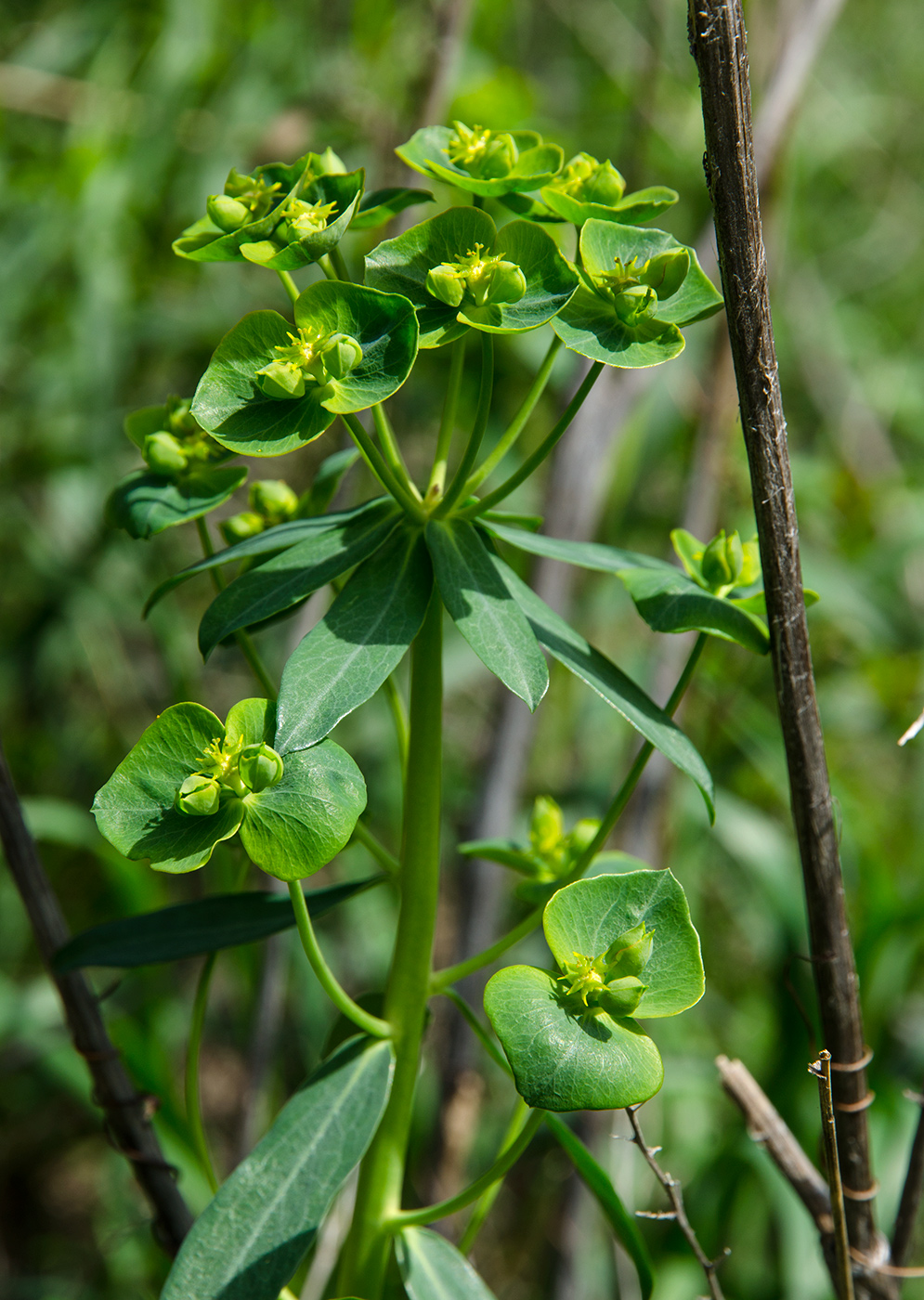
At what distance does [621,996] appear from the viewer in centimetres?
46

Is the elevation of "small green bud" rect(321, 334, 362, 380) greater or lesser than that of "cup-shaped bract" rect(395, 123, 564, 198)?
lesser

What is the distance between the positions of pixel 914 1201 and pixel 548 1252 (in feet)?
3.06

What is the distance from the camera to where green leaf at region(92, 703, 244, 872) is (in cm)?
46

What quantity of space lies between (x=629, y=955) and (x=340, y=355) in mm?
315

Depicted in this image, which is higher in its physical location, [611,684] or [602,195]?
[602,195]

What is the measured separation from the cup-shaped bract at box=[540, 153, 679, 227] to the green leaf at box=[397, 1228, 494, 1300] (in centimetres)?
59

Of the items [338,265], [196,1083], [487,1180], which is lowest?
[196,1083]

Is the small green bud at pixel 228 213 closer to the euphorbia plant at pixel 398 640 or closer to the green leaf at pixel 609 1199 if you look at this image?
the euphorbia plant at pixel 398 640

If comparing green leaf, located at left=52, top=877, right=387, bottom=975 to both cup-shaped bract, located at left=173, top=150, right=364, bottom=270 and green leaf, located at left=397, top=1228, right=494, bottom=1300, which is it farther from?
cup-shaped bract, located at left=173, top=150, right=364, bottom=270

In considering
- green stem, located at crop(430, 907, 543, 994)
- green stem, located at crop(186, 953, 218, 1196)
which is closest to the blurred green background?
green stem, located at crop(186, 953, 218, 1196)

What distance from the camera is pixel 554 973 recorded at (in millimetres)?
495

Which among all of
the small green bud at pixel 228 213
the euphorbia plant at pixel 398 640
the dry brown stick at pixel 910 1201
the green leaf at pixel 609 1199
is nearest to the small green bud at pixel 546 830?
the euphorbia plant at pixel 398 640

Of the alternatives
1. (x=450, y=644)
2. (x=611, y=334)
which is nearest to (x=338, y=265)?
(x=611, y=334)

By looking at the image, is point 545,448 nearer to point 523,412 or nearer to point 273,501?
point 523,412
